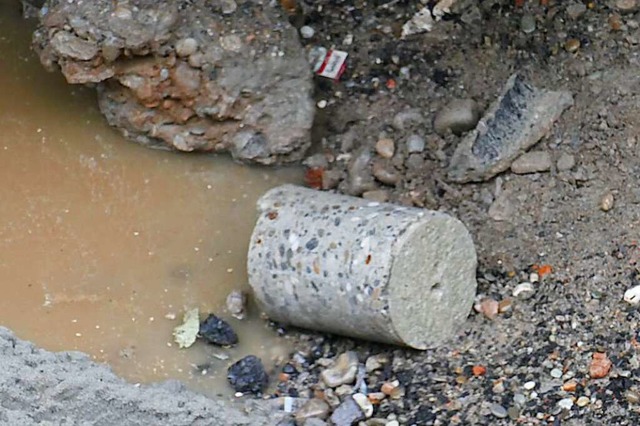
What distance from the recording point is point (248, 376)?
4.18 metres

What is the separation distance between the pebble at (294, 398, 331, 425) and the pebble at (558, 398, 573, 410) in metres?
0.68

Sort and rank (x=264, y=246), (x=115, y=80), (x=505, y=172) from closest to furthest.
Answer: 1. (x=264, y=246)
2. (x=505, y=172)
3. (x=115, y=80)

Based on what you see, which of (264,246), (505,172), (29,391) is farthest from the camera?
(505,172)

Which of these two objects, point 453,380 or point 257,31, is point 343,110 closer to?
point 257,31

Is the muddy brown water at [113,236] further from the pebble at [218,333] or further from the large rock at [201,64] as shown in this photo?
the large rock at [201,64]

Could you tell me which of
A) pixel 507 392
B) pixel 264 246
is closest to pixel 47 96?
pixel 264 246

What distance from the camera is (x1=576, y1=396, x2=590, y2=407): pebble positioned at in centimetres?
382

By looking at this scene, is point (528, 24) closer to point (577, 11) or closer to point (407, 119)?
point (577, 11)

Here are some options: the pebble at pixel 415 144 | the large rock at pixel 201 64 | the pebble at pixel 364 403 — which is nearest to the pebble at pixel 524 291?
the pebble at pixel 364 403

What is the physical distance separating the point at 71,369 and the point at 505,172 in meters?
1.54

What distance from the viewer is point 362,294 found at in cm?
404

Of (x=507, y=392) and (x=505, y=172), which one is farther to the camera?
(x=505, y=172)

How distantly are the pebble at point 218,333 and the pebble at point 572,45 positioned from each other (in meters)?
1.49

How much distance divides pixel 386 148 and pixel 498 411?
1.17 meters
